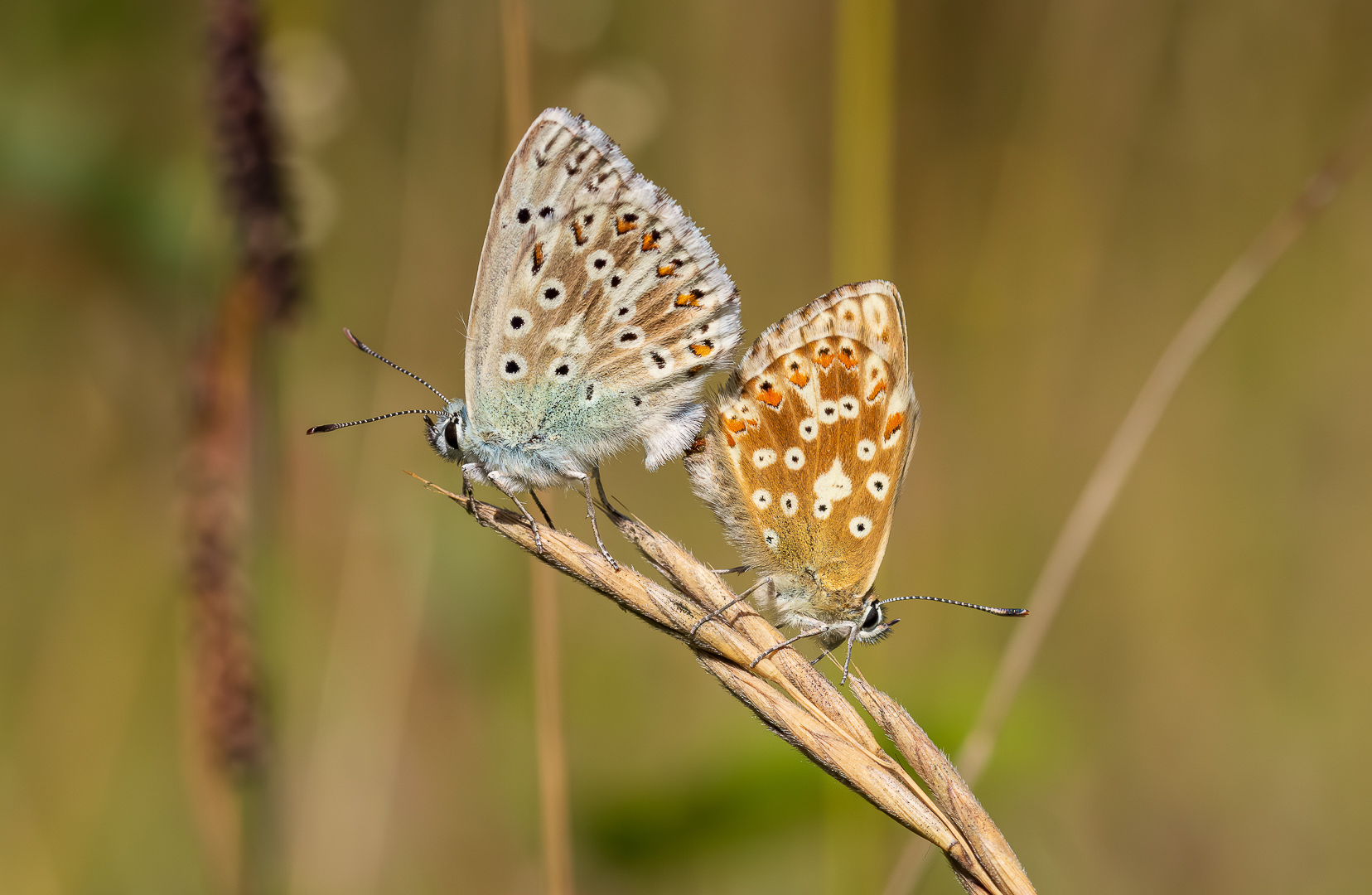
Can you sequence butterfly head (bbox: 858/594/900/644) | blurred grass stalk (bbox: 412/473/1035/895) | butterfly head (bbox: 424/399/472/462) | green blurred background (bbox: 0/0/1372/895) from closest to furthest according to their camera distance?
blurred grass stalk (bbox: 412/473/1035/895)
butterfly head (bbox: 858/594/900/644)
butterfly head (bbox: 424/399/472/462)
green blurred background (bbox: 0/0/1372/895)

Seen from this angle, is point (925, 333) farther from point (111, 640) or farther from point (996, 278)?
point (111, 640)

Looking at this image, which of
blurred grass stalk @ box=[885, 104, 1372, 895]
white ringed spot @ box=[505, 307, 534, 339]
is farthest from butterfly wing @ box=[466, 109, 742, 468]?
blurred grass stalk @ box=[885, 104, 1372, 895]

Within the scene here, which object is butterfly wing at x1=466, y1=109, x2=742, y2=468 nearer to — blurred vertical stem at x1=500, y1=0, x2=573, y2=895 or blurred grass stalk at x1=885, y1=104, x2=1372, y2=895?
blurred vertical stem at x1=500, y1=0, x2=573, y2=895

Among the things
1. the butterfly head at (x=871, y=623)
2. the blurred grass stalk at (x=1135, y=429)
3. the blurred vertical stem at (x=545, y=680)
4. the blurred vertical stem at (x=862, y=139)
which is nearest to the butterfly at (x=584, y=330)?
the blurred vertical stem at (x=545, y=680)

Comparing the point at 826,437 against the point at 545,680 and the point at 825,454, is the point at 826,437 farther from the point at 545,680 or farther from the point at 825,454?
the point at 545,680

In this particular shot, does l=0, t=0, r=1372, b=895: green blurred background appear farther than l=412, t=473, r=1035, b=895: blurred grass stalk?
Yes

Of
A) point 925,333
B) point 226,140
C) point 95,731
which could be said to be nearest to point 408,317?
point 95,731
